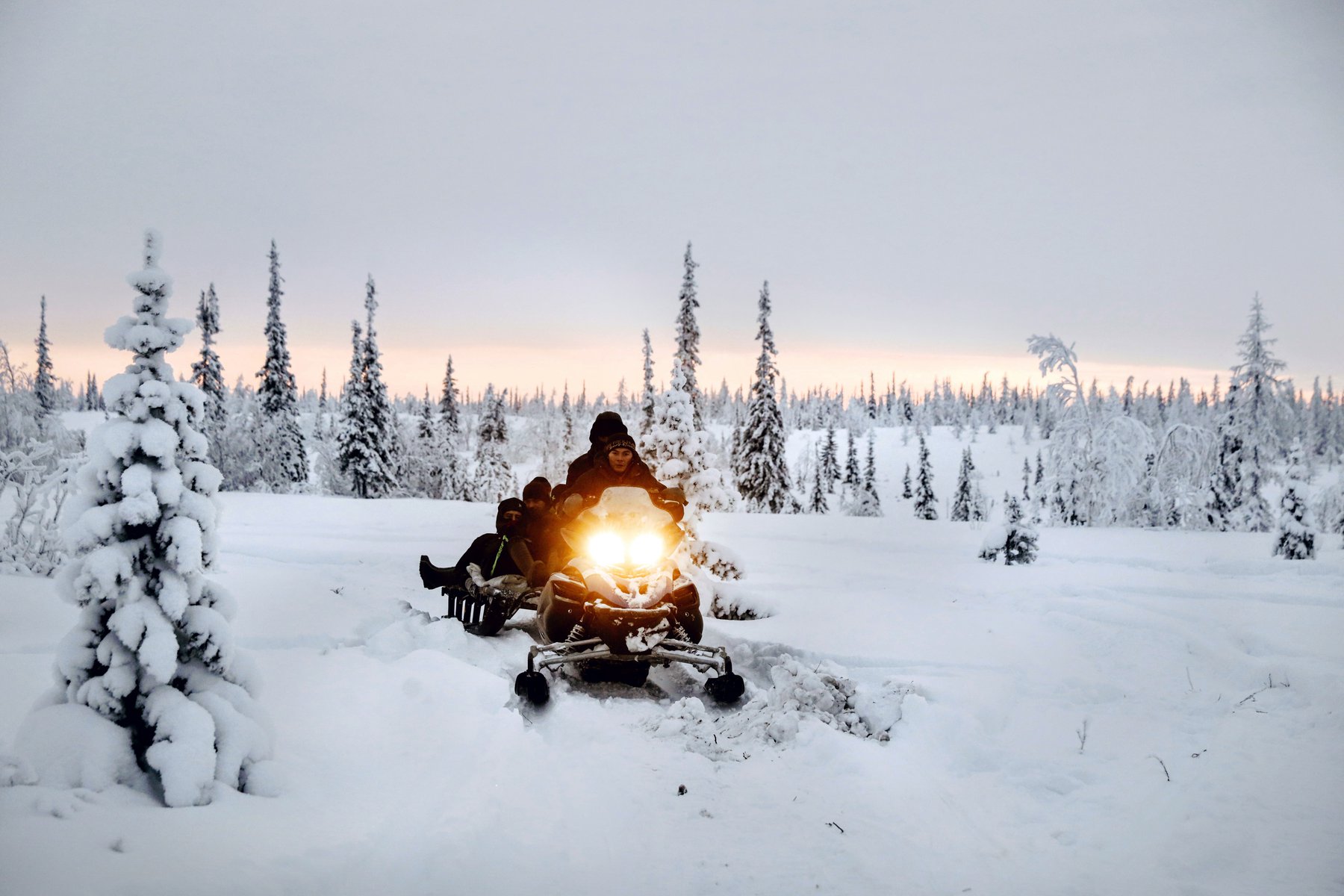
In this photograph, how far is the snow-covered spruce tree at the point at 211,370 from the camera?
1439 inches

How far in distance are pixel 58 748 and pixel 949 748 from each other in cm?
584

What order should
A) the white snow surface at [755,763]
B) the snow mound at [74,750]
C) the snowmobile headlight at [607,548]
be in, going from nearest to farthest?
1. the snow mound at [74,750]
2. the white snow surface at [755,763]
3. the snowmobile headlight at [607,548]

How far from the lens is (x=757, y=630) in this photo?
9.31 meters

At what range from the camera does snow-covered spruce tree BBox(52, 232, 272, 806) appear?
3.57m

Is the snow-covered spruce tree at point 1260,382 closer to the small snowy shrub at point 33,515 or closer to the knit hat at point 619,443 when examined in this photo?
the knit hat at point 619,443

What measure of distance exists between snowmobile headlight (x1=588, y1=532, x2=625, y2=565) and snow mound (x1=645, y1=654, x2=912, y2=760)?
69.6 inches

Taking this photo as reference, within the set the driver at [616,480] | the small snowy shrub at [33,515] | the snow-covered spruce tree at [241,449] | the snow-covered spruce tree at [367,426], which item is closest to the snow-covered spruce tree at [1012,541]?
the driver at [616,480]

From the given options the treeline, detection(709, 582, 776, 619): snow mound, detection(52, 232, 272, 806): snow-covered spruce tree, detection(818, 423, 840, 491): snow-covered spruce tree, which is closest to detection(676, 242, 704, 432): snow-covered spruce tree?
the treeline

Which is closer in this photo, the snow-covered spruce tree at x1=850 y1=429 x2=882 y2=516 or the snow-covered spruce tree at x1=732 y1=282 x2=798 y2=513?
the snow-covered spruce tree at x1=732 y1=282 x2=798 y2=513

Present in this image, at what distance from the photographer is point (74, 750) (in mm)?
3354

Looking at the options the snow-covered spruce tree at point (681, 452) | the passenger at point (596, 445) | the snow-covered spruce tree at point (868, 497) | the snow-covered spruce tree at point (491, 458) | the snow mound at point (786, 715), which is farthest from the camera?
the snow-covered spruce tree at point (868, 497)

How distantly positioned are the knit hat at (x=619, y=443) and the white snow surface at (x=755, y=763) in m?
2.80

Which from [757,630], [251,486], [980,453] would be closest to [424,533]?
[757,630]

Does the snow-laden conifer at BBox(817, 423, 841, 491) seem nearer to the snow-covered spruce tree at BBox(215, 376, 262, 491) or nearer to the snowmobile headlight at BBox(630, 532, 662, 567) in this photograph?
the snow-covered spruce tree at BBox(215, 376, 262, 491)
